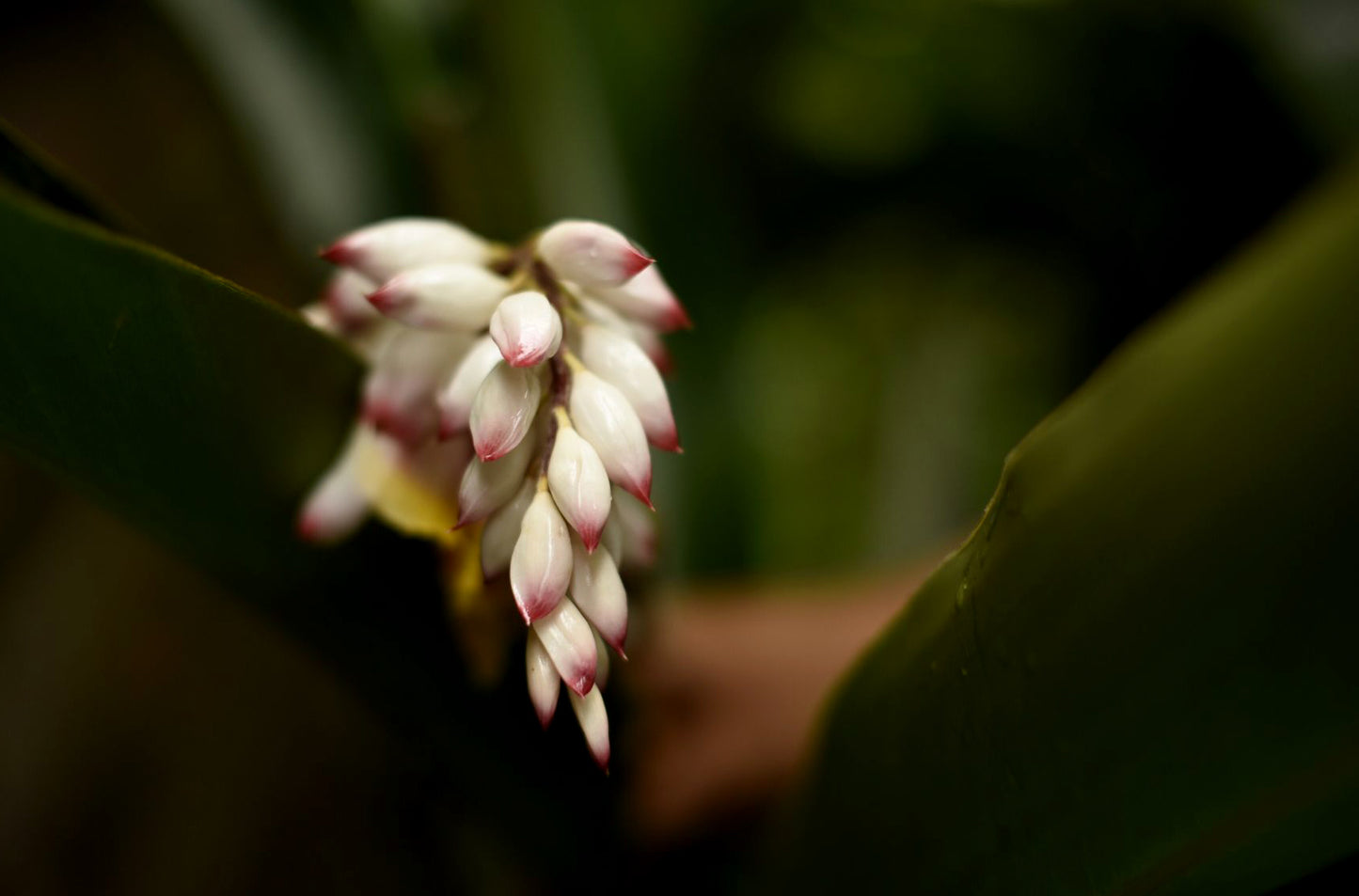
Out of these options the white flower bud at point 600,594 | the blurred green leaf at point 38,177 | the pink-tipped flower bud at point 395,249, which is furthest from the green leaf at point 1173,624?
the blurred green leaf at point 38,177

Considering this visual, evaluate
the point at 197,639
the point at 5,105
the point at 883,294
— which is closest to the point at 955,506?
the point at 883,294

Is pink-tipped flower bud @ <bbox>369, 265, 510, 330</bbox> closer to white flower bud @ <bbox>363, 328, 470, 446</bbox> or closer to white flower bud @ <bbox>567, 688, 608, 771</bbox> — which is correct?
white flower bud @ <bbox>363, 328, 470, 446</bbox>

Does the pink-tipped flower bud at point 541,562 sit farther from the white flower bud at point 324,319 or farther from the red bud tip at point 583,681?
the white flower bud at point 324,319

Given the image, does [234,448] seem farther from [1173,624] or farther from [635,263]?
[1173,624]

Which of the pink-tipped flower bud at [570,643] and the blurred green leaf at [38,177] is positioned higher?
the blurred green leaf at [38,177]

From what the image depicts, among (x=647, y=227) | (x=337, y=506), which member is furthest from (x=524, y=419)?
(x=647, y=227)
